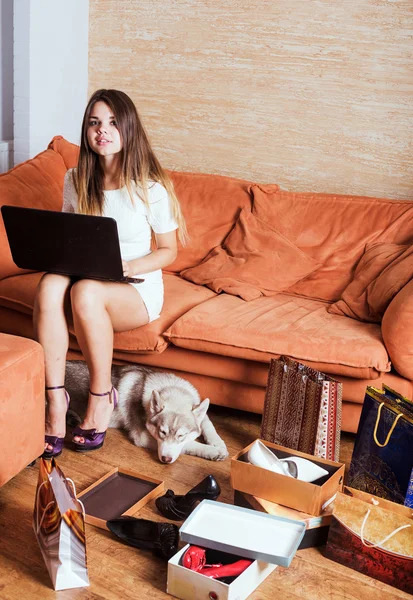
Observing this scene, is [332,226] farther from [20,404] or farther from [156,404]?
[20,404]

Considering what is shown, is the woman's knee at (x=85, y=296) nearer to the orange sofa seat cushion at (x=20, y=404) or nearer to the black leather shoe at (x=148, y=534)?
the orange sofa seat cushion at (x=20, y=404)

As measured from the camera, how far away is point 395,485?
2074mm

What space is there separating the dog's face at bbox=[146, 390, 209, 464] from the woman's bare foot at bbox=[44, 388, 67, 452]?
0.31 meters

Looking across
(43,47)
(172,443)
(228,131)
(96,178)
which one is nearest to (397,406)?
(172,443)

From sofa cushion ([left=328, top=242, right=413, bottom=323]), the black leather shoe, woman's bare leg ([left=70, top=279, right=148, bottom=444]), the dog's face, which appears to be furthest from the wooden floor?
sofa cushion ([left=328, top=242, right=413, bottom=323])

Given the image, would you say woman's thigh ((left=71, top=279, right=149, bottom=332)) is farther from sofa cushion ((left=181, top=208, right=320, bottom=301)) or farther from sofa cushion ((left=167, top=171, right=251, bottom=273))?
sofa cushion ((left=167, top=171, right=251, bottom=273))

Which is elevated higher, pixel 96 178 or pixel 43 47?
pixel 43 47

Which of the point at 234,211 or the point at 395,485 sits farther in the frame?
the point at 234,211

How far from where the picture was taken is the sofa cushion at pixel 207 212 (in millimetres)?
3189

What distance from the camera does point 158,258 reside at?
258 centimetres

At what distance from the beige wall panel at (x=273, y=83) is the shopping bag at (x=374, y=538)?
1.92 metres

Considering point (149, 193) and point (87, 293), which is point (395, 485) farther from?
point (149, 193)

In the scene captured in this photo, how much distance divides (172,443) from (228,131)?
191cm

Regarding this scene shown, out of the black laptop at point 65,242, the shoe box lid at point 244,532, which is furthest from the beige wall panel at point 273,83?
the shoe box lid at point 244,532
